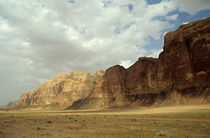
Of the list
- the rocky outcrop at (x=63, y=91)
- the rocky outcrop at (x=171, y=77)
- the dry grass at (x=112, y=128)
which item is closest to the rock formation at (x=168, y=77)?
the rocky outcrop at (x=171, y=77)

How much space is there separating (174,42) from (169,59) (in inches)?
278

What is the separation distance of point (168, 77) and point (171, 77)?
6.34 ft

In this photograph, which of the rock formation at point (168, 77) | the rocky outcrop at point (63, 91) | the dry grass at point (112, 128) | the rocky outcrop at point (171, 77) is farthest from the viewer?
the rocky outcrop at point (63, 91)

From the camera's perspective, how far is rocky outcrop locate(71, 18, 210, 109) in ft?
177

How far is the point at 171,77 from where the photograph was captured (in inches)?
2530

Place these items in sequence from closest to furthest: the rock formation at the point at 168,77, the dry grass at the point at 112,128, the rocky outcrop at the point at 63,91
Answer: the dry grass at the point at 112,128, the rock formation at the point at 168,77, the rocky outcrop at the point at 63,91

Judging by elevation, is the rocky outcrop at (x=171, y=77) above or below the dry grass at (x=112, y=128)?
above

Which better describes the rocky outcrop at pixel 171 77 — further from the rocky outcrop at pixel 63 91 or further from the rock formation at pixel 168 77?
the rocky outcrop at pixel 63 91

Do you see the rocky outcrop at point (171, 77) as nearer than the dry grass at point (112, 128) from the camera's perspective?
No

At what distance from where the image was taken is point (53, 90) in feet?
564

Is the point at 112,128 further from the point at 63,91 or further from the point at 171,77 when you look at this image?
the point at 63,91

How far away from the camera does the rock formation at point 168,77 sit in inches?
2132

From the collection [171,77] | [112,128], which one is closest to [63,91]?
[171,77]

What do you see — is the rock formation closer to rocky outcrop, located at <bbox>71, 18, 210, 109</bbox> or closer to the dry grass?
rocky outcrop, located at <bbox>71, 18, 210, 109</bbox>
